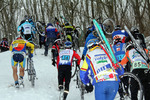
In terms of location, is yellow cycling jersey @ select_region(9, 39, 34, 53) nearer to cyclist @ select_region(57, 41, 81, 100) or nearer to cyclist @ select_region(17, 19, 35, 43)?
cyclist @ select_region(57, 41, 81, 100)

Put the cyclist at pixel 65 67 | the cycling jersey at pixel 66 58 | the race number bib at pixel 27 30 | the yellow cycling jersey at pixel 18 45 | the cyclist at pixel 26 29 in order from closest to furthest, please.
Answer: the cyclist at pixel 65 67
the cycling jersey at pixel 66 58
the yellow cycling jersey at pixel 18 45
the cyclist at pixel 26 29
the race number bib at pixel 27 30

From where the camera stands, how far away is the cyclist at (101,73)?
147 inches

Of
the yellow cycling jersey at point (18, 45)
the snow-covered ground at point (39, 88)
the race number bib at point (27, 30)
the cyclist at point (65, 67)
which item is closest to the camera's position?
the cyclist at point (65, 67)

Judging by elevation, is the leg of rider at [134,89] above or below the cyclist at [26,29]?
below

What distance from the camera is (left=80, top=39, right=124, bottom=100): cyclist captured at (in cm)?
374

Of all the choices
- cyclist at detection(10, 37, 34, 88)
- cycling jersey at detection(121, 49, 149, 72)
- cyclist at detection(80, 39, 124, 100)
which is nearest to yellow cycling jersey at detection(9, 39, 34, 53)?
cyclist at detection(10, 37, 34, 88)

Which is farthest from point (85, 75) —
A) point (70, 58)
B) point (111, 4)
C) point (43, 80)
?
point (111, 4)

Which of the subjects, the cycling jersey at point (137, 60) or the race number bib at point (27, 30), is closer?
the cycling jersey at point (137, 60)

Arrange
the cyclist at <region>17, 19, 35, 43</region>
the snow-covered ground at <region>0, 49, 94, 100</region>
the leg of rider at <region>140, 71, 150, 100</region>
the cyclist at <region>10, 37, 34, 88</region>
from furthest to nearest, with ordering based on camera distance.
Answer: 1. the cyclist at <region>17, 19, 35, 43</region>
2. the cyclist at <region>10, 37, 34, 88</region>
3. the snow-covered ground at <region>0, 49, 94, 100</region>
4. the leg of rider at <region>140, 71, 150, 100</region>

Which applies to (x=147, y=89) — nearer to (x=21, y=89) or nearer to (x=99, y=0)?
(x=21, y=89)

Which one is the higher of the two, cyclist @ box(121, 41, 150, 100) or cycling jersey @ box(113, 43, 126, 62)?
cycling jersey @ box(113, 43, 126, 62)

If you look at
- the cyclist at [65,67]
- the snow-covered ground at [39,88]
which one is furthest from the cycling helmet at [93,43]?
the snow-covered ground at [39,88]

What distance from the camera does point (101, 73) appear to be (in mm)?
3771

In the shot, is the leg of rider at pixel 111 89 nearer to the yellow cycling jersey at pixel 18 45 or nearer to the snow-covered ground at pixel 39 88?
the snow-covered ground at pixel 39 88
